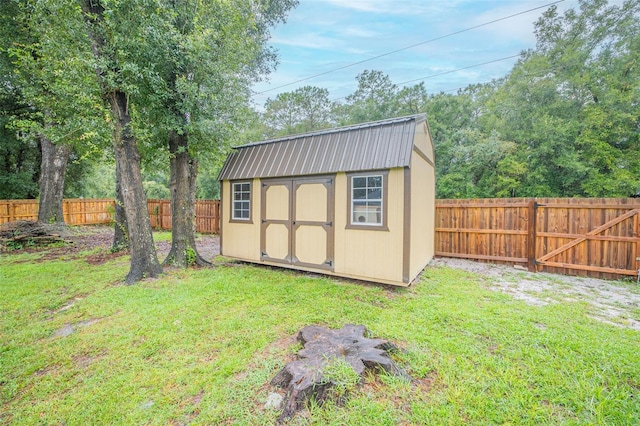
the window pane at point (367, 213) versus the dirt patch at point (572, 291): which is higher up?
the window pane at point (367, 213)

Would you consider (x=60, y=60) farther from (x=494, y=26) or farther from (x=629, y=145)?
(x=629, y=145)

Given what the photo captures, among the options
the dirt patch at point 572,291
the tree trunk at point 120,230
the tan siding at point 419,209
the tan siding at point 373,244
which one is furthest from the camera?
the tree trunk at point 120,230

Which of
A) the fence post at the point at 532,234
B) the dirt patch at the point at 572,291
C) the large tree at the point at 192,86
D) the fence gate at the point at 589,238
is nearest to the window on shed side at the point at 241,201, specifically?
the large tree at the point at 192,86

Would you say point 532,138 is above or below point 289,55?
below

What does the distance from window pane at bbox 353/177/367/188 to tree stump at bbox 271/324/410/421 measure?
2746 millimetres

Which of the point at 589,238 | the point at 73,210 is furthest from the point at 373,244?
the point at 73,210

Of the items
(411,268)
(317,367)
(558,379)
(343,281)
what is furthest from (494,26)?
(317,367)

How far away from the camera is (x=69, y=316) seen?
3.79 metres

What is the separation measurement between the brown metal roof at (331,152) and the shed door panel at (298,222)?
0.99ft

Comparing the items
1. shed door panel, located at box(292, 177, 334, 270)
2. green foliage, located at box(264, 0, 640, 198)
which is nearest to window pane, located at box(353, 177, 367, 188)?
shed door panel, located at box(292, 177, 334, 270)

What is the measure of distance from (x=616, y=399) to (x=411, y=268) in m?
2.82

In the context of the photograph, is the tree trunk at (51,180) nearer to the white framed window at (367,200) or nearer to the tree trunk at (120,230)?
the tree trunk at (120,230)

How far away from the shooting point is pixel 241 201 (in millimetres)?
6730

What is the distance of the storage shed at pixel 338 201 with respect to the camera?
15.5 ft
